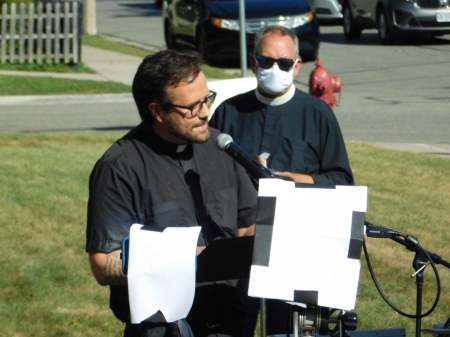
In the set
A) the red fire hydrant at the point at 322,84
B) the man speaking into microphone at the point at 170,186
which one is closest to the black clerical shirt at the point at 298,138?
the man speaking into microphone at the point at 170,186

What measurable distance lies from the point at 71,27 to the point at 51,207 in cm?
1409

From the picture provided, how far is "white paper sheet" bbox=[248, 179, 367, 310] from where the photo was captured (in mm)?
3744

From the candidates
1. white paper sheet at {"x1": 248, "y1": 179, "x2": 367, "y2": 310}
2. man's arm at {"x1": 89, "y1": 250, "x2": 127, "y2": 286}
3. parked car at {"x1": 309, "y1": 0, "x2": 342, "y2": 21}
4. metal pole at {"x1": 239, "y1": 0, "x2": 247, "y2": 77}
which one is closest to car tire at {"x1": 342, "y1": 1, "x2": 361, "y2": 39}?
parked car at {"x1": 309, "y1": 0, "x2": 342, "y2": 21}

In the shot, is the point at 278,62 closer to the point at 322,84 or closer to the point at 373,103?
the point at 322,84

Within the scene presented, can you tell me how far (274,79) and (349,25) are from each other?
2269cm

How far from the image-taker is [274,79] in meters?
5.57

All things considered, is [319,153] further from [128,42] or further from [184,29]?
[128,42]

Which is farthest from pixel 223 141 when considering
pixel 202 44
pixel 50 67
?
pixel 50 67

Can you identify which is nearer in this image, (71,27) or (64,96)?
(64,96)

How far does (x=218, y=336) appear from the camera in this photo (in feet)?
14.4

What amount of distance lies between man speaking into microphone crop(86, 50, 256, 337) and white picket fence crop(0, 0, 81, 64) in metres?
19.6

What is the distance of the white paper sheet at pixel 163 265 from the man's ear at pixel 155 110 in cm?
52

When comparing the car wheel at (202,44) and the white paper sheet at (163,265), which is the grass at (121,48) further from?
the white paper sheet at (163,265)

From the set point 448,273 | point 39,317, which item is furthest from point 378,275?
point 39,317
